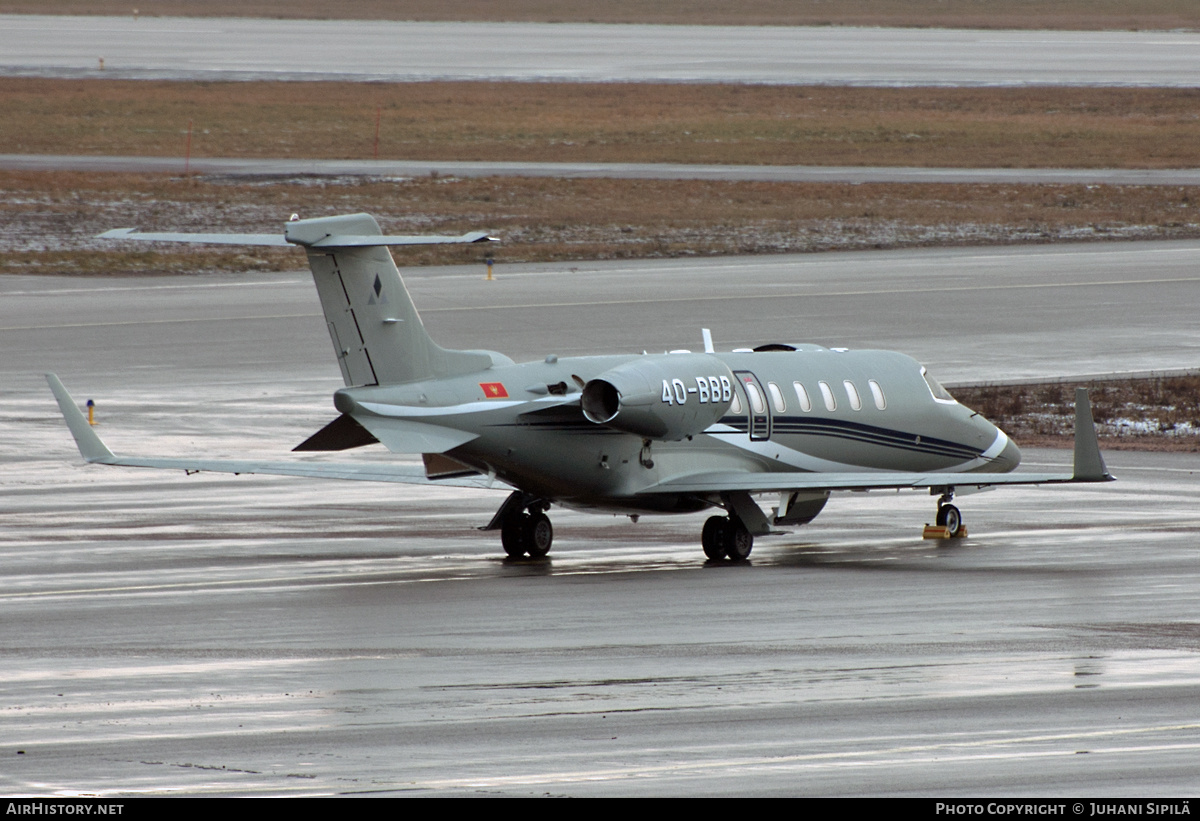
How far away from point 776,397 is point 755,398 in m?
0.44

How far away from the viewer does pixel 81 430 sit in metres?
25.5

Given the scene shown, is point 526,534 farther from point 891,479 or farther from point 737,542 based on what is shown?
point 891,479

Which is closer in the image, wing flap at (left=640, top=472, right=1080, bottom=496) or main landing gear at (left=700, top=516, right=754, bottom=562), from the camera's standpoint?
wing flap at (left=640, top=472, right=1080, bottom=496)

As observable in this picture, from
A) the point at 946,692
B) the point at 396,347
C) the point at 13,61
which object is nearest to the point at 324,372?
the point at 396,347

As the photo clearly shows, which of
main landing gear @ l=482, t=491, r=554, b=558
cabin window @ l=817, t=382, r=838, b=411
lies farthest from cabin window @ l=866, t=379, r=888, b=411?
main landing gear @ l=482, t=491, r=554, b=558

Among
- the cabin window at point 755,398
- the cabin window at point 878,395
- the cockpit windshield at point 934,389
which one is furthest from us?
the cockpit windshield at point 934,389

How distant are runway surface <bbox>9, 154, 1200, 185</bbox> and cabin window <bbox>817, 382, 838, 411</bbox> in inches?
2188

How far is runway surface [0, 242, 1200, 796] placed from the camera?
13812 millimetres

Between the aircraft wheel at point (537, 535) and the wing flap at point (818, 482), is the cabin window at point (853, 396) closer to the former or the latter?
the wing flap at point (818, 482)

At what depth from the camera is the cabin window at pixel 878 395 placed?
95.4 feet

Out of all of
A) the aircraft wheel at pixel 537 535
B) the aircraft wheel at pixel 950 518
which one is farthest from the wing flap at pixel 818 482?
the aircraft wheel at pixel 950 518

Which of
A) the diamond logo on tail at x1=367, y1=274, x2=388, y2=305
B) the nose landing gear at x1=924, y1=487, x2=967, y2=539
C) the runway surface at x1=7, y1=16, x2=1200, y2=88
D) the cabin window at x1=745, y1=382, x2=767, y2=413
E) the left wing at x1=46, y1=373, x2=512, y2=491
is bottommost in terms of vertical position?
the nose landing gear at x1=924, y1=487, x2=967, y2=539

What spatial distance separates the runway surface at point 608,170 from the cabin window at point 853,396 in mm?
55261

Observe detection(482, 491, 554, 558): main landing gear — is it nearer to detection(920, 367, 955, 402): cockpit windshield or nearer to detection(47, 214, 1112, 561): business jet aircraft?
detection(47, 214, 1112, 561): business jet aircraft
